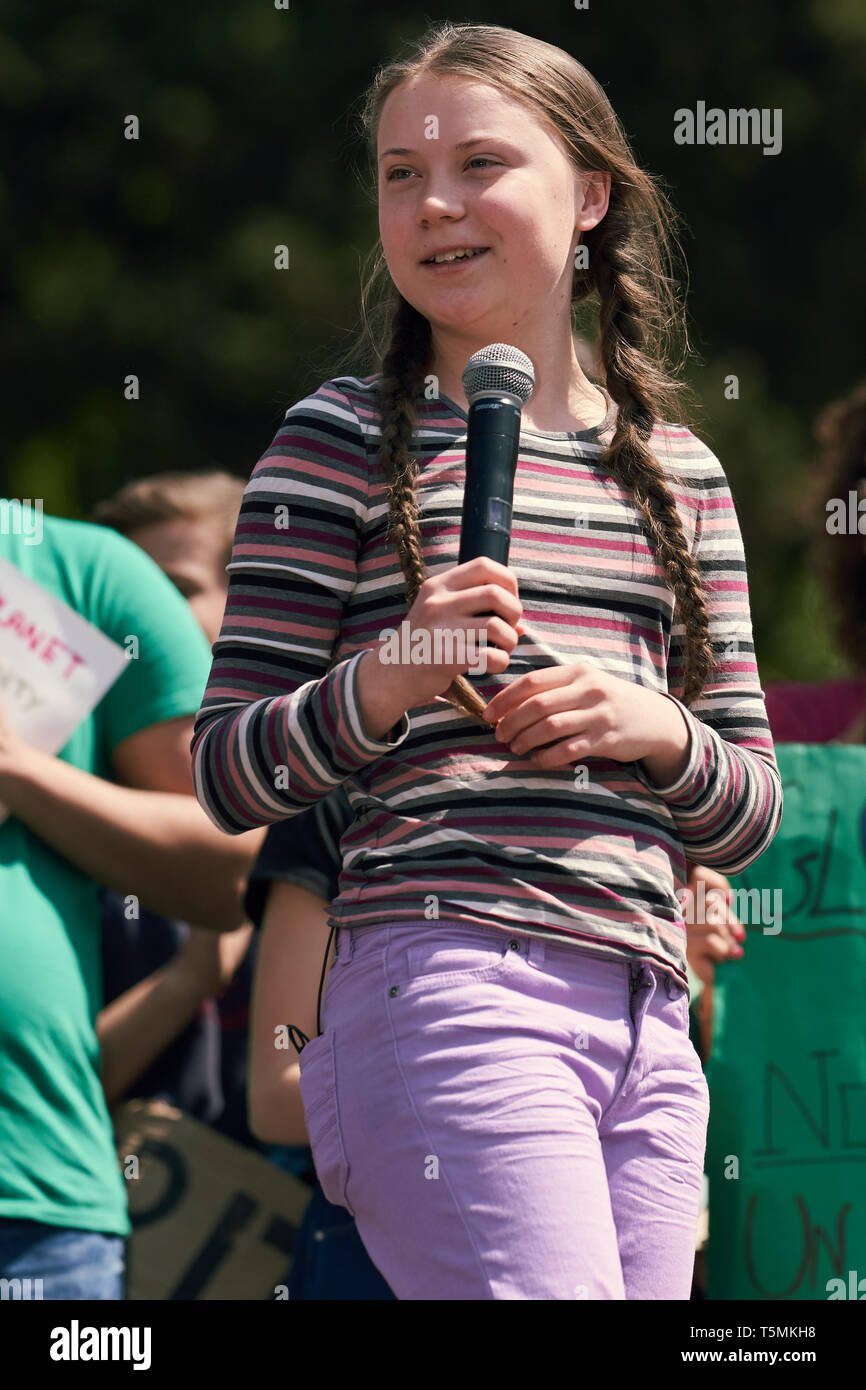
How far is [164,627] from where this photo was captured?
2766mm

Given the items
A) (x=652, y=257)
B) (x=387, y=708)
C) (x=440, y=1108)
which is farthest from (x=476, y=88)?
(x=440, y=1108)

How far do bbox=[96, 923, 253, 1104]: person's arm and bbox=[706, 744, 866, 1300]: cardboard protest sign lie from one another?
933mm

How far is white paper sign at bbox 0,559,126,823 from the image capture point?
2676mm

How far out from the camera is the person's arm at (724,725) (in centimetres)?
183

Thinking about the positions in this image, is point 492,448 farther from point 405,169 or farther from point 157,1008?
point 157,1008

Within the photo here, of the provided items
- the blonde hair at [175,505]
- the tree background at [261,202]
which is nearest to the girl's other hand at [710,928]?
the blonde hair at [175,505]

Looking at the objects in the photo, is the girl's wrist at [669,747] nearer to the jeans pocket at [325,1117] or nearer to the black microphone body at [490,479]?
the black microphone body at [490,479]

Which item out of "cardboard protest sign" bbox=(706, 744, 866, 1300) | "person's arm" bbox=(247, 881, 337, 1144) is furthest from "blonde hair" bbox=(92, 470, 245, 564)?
"cardboard protest sign" bbox=(706, 744, 866, 1300)

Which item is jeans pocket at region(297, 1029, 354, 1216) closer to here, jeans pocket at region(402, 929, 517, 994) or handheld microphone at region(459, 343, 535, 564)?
jeans pocket at region(402, 929, 517, 994)

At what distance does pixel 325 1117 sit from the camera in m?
1.74

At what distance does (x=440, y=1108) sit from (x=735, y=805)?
1.53 feet

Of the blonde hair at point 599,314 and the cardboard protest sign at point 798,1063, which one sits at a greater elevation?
the blonde hair at point 599,314

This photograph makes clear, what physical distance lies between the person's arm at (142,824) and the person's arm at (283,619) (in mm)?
777

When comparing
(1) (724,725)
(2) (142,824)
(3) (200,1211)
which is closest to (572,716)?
(1) (724,725)
